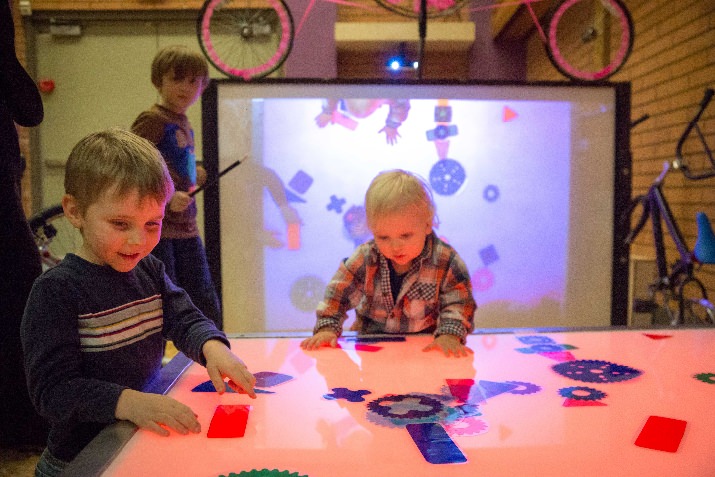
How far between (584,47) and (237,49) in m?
2.65

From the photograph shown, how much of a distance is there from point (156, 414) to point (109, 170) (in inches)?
13.3

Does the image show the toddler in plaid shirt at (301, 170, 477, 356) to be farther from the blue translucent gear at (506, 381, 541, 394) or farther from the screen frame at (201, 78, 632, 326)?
the screen frame at (201, 78, 632, 326)

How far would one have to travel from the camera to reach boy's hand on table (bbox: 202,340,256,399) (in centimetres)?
86

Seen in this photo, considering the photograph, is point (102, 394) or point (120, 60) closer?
point (102, 394)

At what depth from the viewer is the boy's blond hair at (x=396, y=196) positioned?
1.36 metres

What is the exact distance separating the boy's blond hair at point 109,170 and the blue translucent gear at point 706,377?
0.90 m

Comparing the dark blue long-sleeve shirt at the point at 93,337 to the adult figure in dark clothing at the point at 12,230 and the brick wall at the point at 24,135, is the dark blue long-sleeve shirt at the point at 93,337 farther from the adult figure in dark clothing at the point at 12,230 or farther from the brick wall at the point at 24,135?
the brick wall at the point at 24,135

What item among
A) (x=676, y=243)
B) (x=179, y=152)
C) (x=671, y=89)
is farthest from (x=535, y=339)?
(x=671, y=89)

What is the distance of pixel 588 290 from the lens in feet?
8.34

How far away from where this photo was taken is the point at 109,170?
81 cm

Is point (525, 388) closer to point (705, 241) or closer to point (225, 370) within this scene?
point (225, 370)

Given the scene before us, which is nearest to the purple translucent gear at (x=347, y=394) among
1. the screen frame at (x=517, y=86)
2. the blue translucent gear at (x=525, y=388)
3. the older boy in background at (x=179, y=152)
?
the blue translucent gear at (x=525, y=388)

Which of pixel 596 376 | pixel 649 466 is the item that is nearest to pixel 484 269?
pixel 596 376

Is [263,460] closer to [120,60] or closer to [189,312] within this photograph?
[189,312]
